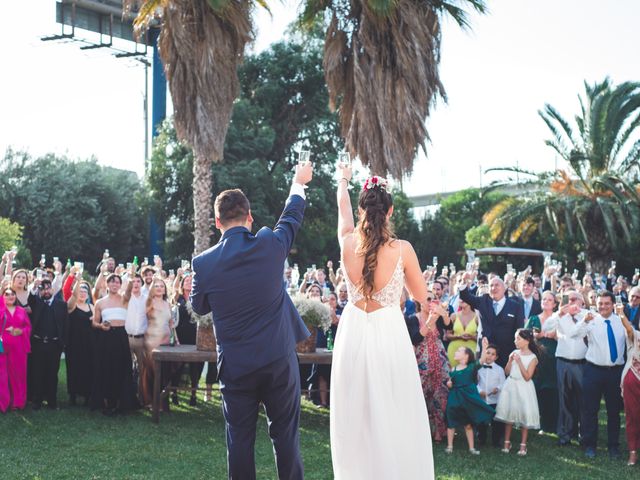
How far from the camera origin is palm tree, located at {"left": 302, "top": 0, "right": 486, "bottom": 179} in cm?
1619

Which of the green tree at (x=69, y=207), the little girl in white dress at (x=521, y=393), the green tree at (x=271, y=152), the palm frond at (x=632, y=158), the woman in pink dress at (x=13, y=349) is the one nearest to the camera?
the little girl in white dress at (x=521, y=393)

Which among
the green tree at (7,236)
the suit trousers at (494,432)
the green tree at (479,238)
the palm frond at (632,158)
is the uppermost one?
the palm frond at (632,158)

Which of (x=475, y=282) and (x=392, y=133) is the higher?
(x=392, y=133)

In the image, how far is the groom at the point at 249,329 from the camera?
470cm

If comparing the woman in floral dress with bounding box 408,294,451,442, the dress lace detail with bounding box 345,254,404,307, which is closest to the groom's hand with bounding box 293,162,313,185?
the dress lace detail with bounding box 345,254,404,307

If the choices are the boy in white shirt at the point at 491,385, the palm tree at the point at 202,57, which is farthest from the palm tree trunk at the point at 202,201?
the boy in white shirt at the point at 491,385

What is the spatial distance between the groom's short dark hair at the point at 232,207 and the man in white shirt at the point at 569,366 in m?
5.84

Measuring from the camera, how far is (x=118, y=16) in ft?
127

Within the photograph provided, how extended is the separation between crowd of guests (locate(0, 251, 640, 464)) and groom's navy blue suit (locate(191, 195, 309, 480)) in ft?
13.5

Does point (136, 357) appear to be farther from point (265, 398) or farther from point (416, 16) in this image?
point (416, 16)

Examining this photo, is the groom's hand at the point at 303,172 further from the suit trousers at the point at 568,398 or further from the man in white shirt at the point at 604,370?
the suit trousers at the point at 568,398

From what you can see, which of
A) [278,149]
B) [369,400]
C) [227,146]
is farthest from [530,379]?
[278,149]

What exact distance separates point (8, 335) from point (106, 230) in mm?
22600

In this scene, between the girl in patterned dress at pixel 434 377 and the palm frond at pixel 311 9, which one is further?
the palm frond at pixel 311 9
